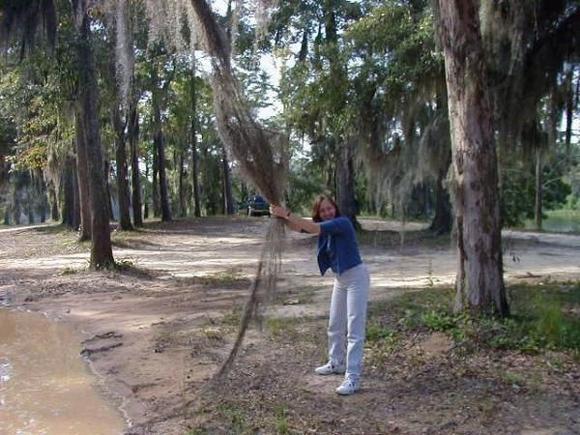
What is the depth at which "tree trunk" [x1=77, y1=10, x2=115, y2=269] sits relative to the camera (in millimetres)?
13109

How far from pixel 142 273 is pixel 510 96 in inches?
300

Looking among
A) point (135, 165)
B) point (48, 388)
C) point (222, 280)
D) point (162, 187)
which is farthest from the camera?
point (162, 187)

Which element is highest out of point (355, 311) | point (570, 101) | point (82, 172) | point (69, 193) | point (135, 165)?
point (135, 165)

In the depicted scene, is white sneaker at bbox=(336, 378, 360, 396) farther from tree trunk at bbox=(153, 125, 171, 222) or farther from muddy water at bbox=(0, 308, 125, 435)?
tree trunk at bbox=(153, 125, 171, 222)

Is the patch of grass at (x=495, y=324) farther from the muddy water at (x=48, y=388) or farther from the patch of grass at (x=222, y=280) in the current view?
the patch of grass at (x=222, y=280)

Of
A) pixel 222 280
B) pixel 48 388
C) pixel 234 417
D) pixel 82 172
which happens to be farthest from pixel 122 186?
pixel 234 417

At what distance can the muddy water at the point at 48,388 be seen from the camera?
5066mm

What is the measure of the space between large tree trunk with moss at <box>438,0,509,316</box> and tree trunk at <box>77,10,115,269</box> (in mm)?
8343

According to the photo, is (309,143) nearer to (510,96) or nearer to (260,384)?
(510,96)

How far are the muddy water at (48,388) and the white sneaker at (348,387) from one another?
1655mm

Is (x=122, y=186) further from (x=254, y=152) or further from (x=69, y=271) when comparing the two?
(x=254, y=152)

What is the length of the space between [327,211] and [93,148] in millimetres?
8898

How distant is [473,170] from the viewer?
6590mm

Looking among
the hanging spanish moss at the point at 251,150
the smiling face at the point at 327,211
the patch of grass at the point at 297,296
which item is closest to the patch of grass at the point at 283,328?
the patch of grass at the point at 297,296
